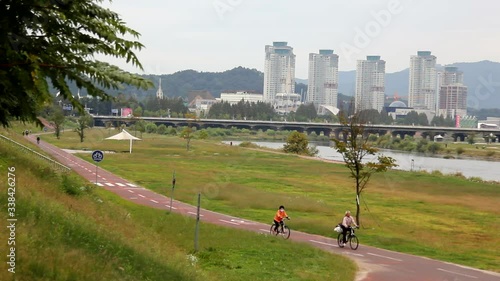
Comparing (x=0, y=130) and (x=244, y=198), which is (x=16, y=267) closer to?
(x=0, y=130)

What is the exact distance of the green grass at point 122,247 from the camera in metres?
10.4

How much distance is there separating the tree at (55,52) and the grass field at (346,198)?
2027 cm

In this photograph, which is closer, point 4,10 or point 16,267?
point 4,10

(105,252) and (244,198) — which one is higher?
(105,252)

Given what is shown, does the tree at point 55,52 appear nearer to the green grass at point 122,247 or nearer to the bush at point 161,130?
the green grass at point 122,247

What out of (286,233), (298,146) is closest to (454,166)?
(298,146)

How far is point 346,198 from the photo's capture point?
165 feet

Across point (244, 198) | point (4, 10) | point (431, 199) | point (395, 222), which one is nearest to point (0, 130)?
point (244, 198)

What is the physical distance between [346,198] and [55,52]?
44.4 metres

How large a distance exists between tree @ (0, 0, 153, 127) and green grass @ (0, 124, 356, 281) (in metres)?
3.18

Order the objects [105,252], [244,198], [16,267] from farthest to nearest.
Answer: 1. [244,198]
2. [105,252]
3. [16,267]

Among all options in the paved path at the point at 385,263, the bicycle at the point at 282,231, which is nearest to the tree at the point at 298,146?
the paved path at the point at 385,263

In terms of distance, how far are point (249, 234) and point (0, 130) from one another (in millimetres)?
16265

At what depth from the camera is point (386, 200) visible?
50281mm
